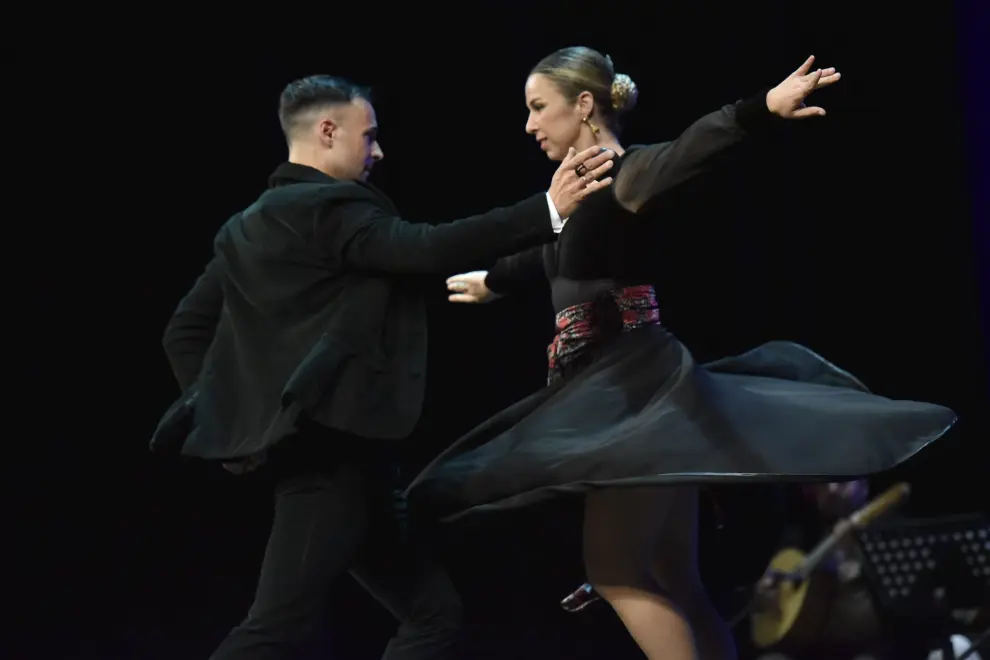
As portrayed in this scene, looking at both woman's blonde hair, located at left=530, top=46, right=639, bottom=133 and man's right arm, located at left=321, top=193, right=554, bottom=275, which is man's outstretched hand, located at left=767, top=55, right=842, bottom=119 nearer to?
man's right arm, located at left=321, top=193, right=554, bottom=275

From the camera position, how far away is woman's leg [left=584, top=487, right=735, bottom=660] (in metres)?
2.02

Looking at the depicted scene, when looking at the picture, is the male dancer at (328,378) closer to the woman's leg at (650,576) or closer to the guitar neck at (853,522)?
the woman's leg at (650,576)

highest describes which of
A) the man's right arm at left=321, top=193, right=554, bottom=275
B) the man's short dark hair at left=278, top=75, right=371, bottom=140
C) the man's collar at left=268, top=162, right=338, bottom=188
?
the man's short dark hair at left=278, top=75, right=371, bottom=140

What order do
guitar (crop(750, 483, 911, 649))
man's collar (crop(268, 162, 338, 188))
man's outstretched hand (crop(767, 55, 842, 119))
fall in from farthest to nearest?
guitar (crop(750, 483, 911, 649))
man's collar (crop(268, 162, 338, 188))
man's outstretched hand (crop(767, 55, 842, 119))

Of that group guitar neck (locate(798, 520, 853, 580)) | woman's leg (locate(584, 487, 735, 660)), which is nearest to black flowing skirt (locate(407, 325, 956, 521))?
woman's leg (locate(584, 487, 735, 660))

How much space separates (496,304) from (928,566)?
5.23 feet

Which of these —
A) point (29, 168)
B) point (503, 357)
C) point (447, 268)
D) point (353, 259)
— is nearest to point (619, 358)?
point (447, 268)

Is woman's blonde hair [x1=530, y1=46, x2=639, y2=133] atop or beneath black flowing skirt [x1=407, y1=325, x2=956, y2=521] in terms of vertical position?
atop

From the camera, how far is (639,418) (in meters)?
1.99

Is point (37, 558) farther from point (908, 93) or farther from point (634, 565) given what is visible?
point (908, 93)

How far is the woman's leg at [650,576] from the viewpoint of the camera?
2.02m

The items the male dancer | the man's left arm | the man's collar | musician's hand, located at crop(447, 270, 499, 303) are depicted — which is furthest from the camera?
musician's hand, located at crop(447, 270, 499, 303)

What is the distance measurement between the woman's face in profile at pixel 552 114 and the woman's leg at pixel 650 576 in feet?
2.24

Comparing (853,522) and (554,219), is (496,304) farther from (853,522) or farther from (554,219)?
(554,219)
